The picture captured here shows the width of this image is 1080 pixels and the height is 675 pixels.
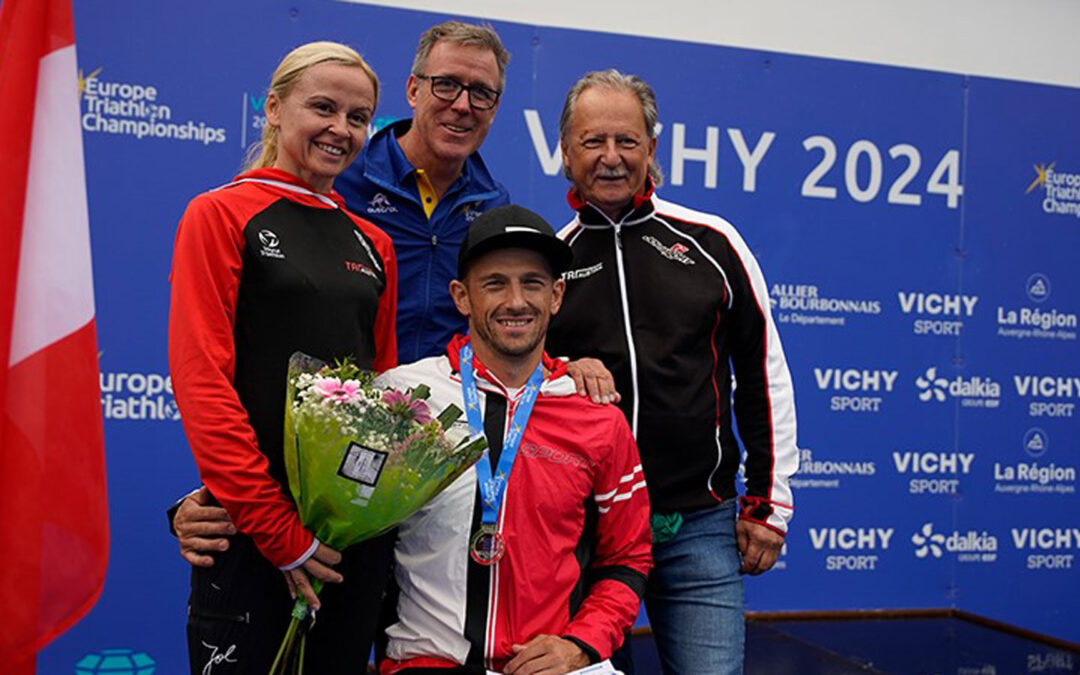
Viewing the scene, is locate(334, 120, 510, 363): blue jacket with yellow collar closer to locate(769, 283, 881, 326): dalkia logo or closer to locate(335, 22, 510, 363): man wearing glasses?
locate(335, 22, 510, 363): man wearing glasses

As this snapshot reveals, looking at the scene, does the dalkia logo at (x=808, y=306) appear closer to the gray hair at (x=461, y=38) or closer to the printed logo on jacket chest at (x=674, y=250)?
the printed logo on jacket chest at (x=674, y=250)

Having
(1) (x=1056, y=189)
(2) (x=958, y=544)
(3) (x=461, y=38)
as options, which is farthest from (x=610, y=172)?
(1) (x=1056, y=189)

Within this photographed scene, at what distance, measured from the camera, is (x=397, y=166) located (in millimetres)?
2127

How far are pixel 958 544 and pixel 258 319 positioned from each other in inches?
135

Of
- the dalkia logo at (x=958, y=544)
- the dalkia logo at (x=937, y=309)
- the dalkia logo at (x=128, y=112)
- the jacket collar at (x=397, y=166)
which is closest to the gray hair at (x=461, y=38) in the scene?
the jacket collar at (x=397, y=166)

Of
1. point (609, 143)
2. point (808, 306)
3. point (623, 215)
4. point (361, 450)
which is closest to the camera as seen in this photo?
point (361, 450)

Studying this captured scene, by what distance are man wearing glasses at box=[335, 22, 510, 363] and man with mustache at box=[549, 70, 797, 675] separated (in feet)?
0.69

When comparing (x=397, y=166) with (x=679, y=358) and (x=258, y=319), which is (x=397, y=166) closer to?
(x=258, y=319)

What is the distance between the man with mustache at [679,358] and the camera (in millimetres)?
2000

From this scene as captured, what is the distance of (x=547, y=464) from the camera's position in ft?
5.70

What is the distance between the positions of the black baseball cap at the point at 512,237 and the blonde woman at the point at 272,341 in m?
0.19

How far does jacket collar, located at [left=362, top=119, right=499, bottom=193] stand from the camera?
2109mm

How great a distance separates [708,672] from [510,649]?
547 mm

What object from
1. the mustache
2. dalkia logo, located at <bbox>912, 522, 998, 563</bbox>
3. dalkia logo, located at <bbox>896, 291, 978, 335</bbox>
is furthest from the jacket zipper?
dalkia logo, located at <bbox>912, 522, 998, 563</bbox>
